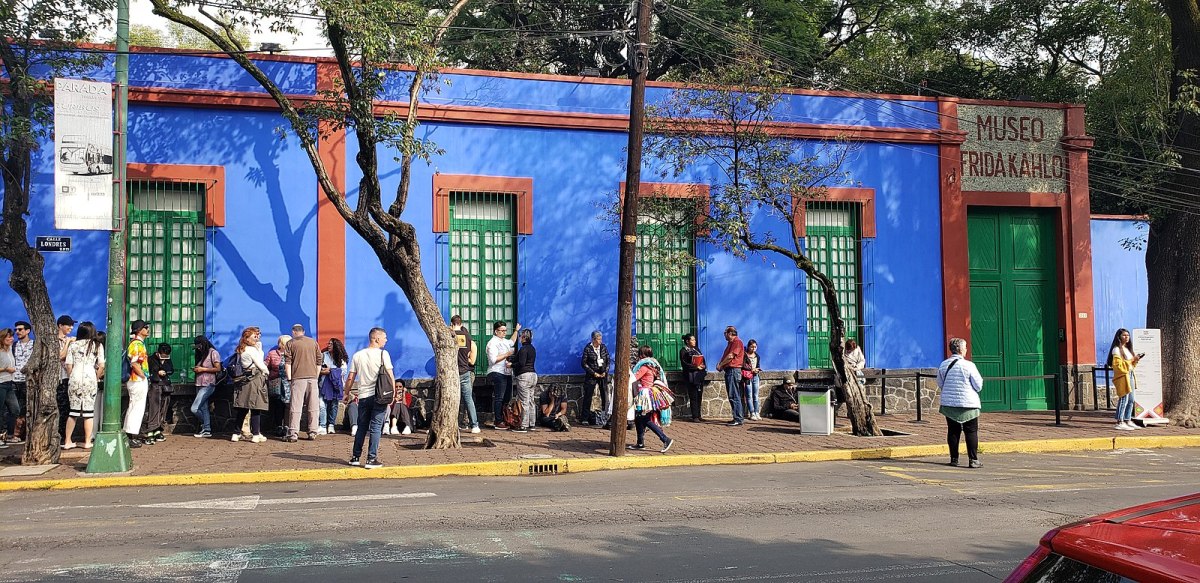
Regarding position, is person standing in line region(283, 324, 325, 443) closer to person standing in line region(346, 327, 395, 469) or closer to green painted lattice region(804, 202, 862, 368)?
person standing in line region(346, 327, 395, 469)

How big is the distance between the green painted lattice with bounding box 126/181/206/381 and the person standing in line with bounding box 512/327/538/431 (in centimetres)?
524

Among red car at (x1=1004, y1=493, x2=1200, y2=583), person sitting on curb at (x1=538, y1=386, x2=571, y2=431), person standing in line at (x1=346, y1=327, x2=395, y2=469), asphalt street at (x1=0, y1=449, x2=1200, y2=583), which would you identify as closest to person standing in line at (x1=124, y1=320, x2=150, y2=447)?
asphalt street at (x1=0, y1=449, x2=1200, y2=583)

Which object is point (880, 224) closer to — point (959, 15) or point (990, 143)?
point (990, 143)

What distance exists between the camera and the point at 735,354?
1716 cm

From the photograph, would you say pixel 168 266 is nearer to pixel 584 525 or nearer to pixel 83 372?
pixel 83 372

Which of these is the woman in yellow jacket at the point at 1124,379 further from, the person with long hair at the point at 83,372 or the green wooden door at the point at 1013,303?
the person with long hair at the point at 83,372

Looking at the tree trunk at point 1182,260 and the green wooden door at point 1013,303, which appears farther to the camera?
the green wooden door at point 1013,303

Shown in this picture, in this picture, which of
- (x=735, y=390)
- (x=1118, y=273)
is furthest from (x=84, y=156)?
(x=1118, y=273)

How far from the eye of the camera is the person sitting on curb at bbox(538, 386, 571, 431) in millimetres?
16250

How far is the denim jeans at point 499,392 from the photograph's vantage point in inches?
645

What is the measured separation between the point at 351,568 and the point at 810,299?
13656 millimetres

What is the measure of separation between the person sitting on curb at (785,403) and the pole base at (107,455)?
424 inches

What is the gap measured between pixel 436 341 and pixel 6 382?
612 centimetres

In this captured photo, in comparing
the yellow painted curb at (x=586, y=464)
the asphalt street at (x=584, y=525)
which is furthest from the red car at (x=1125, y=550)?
the yellow painted curb at (x=586, y=464)
